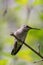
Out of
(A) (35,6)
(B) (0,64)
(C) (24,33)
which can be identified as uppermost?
(A) (35,6)

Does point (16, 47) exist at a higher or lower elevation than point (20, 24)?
lower

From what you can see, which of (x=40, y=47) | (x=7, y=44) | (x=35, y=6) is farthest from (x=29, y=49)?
(x=35, y=6)

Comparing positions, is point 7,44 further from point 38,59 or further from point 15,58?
point 38,59

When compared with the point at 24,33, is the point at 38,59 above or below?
below

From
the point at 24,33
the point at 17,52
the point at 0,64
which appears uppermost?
the point at 24,33

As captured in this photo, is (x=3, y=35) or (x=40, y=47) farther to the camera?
(x=3, y=35)

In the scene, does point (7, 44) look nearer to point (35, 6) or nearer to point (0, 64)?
point (0, 64)
